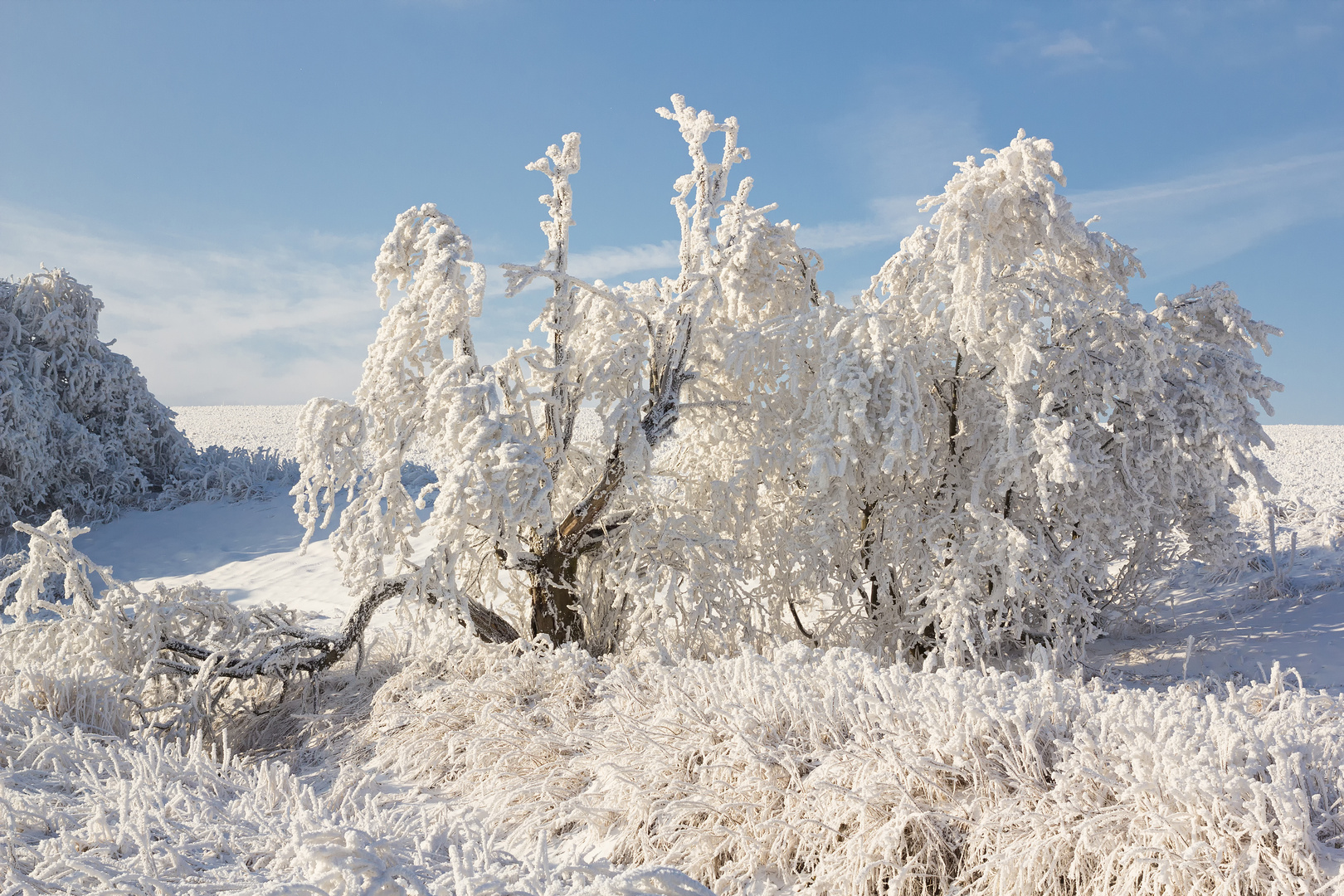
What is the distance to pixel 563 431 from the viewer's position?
6168 millimetres

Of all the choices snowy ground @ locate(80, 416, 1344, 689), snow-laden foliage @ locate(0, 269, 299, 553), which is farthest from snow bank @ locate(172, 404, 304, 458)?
snowy ground @ locate(80, 416, 1344, 689)

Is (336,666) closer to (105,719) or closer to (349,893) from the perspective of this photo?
(105,719)

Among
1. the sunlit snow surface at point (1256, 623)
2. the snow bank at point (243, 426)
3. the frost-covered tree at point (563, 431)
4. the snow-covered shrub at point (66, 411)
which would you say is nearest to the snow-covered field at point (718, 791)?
the frost-covered tree at point (563, 431)

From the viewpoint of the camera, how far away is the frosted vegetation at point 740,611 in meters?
2.79

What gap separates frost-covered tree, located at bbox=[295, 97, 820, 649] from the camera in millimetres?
5246

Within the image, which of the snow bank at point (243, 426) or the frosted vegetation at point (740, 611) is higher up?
the snow bank at point (243, 426)

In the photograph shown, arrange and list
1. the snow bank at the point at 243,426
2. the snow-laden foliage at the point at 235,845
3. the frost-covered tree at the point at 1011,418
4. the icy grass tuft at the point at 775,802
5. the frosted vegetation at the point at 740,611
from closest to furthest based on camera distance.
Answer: the snow-laden foliage at the point at 235,845, the icy grass tuft at the point at 775,802, the frosted vegetation at the point at 740,611, the frost-covered tree at the point at 1011,418, the snow bank at the point at 243,426

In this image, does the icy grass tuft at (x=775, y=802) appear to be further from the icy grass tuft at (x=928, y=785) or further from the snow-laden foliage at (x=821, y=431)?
the snow-laden foliage at (x=821, y=431)

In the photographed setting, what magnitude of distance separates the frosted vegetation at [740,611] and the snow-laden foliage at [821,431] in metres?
0.04

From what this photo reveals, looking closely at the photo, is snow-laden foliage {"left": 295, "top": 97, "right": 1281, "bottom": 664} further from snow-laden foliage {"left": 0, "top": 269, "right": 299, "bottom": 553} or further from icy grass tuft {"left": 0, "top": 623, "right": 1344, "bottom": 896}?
snow-laden foliage {"left": 0, "top": 269, "right": 299, "bottom": 553}

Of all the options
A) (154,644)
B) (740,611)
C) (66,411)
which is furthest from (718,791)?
(66,411)

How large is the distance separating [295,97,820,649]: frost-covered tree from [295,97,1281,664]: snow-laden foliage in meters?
0.02

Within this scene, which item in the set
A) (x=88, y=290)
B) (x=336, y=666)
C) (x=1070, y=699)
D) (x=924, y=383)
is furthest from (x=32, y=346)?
(x=1070, y=699)

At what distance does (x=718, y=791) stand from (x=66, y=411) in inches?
581
